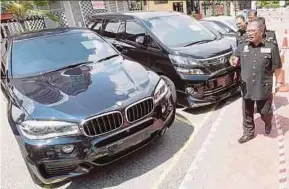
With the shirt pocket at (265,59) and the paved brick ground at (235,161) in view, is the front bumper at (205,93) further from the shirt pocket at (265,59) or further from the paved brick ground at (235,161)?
the shirt pocket at (265,59)

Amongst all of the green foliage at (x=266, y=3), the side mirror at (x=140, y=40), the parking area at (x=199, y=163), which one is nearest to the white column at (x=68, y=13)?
the side mirror at (x=140, y=40)

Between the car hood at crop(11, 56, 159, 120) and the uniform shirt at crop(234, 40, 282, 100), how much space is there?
1125 mm

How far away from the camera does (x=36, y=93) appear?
3.52 metres

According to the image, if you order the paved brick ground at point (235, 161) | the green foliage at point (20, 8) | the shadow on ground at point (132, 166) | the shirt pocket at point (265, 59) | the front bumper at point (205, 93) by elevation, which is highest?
the green foliage at point (20, 8)

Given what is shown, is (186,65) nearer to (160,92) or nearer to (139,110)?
(160,92)

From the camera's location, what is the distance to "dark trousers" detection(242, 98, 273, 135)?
362 centimetres

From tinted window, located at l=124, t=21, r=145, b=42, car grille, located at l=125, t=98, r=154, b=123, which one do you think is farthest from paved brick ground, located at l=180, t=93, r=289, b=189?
tinted window, located at l=124, t=21, r=145, b=42

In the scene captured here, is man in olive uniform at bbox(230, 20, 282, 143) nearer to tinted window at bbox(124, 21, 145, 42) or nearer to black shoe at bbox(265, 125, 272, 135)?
black shoe at bbox(265, 125, 272, 135)

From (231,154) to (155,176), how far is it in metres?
0.99

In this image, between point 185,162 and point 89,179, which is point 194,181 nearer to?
point 185,162

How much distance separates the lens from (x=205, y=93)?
4.85 metres

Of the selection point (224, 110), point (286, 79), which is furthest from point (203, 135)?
point (286, 79)

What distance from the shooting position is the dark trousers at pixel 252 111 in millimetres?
3621

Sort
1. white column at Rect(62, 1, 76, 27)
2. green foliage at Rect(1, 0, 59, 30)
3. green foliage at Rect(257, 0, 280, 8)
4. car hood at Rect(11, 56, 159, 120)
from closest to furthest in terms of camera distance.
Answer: car hood at Rect(11, 56, 159, 120)
green foliage at Rect(1, 0, 59, 30)
white column at Rect(62, 1, 76, 27)
green foliage at Rect(257, 0, 280, 8)
